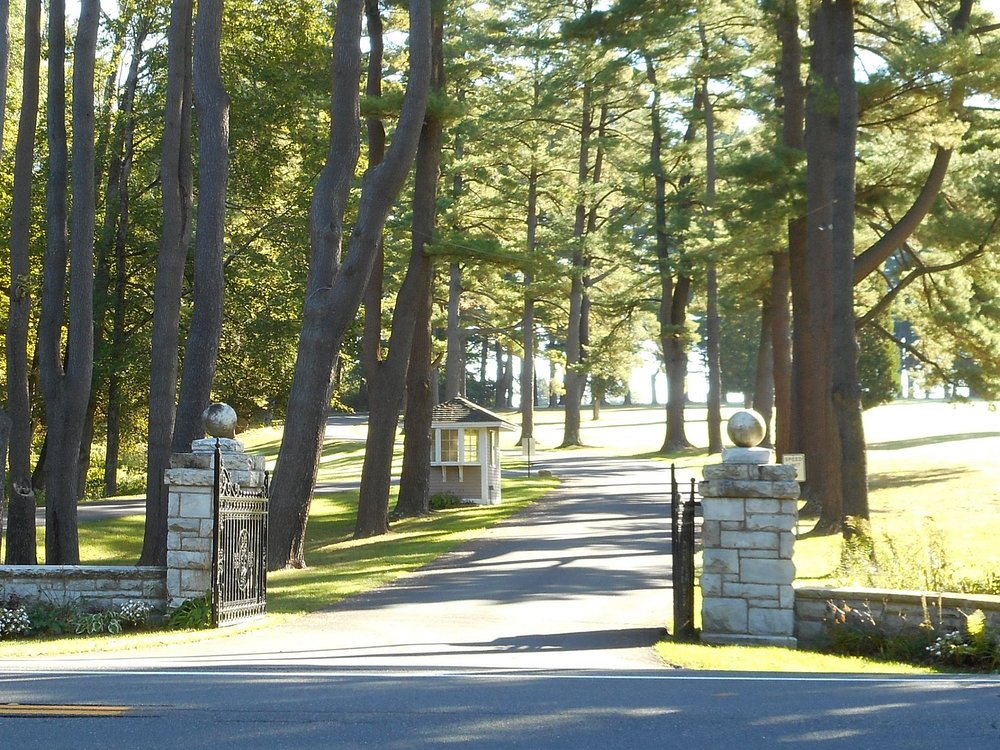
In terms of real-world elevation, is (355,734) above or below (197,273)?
below

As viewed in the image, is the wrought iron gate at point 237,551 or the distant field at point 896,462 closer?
→ the wrought iron gate at point 237,551

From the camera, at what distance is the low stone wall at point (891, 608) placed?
11.8 metres

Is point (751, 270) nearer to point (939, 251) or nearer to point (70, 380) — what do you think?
point (939, 251)

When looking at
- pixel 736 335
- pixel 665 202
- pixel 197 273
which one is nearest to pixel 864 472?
pixel 197 273

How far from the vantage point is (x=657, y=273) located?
156 feet

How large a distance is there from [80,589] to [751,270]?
23.2 meters

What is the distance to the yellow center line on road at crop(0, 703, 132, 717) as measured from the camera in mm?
7516

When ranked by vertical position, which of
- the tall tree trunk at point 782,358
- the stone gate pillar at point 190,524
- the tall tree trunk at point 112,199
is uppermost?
the tall tree trunk at point 112,199

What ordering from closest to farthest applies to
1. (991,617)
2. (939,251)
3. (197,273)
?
1. (991,617)
2. (197,273)
3. (939,251)

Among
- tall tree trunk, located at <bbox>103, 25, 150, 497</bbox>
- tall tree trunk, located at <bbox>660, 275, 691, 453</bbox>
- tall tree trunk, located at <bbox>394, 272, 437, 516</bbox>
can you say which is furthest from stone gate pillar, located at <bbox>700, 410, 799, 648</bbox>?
tall tree trunk, located at <bbox>660, 275, 691, 453</bbox>

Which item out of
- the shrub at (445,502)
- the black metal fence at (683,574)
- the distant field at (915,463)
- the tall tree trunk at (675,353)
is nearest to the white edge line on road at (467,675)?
the black metal fence at (683,574)

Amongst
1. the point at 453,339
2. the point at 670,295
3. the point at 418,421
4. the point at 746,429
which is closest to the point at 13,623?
the point at 746,429

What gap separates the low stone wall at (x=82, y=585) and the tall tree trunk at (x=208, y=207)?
4945 millimetres

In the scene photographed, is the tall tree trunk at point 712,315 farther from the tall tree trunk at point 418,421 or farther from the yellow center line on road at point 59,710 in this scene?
the yellow center line on road at point 59,710
